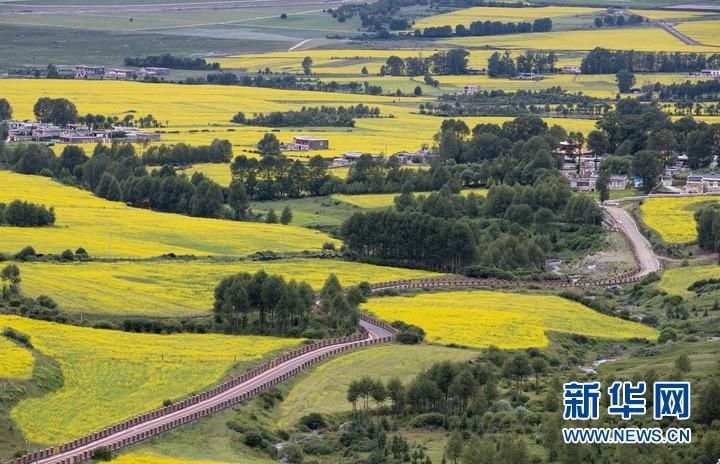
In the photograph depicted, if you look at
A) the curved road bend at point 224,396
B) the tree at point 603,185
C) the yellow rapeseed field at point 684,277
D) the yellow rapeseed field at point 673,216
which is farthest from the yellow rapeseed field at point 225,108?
the curved road bend at point 224,396

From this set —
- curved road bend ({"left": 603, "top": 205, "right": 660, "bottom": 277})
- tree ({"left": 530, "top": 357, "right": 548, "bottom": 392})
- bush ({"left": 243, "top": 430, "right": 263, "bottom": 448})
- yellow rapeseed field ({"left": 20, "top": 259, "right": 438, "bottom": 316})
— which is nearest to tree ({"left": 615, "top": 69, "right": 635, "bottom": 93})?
curved road bend ({"left": 603, "top": 205, "right": 660, "bottom": 277})

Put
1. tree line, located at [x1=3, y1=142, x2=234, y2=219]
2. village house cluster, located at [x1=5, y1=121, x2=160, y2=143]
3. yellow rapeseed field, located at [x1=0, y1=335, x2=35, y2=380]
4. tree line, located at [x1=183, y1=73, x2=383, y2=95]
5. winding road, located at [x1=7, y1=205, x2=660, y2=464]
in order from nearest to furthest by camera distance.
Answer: winding road, located at [x1=7, y1=205, x2=660, y2=464] < yellow rapeseed field, located at [x1=0, y1=335, x2=35, y2=380] < tree line, located at [x1=3, y1=142, x2=234, y2=219] < village house cluster, located at [x1=5, y1=121, x2=160, y2=143] < tree line, located at [x1=183, y1=73, x2=383, y2=95]

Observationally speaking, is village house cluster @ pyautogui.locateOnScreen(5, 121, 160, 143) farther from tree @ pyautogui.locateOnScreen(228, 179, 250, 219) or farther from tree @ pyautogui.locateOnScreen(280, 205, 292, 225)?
tree @ pyautogui.locateOnScreen(280, 205, 292, 225)

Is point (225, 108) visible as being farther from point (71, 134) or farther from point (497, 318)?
point (497, 318)

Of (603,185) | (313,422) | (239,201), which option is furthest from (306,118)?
(313,422)

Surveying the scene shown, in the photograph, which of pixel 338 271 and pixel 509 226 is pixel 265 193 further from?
pixel 338 271

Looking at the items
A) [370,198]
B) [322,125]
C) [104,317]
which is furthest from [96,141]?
[104,317]
